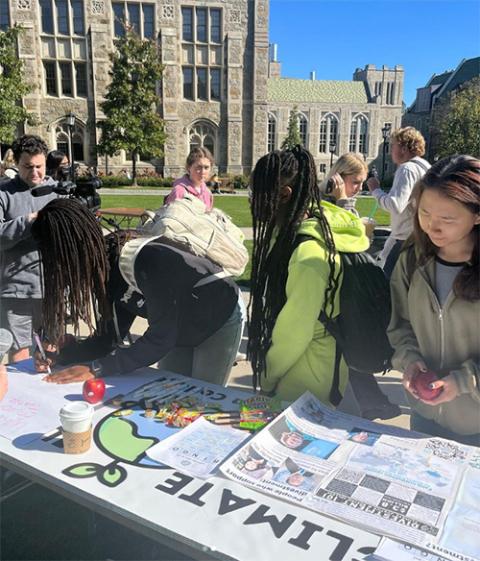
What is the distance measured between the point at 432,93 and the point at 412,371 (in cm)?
5897

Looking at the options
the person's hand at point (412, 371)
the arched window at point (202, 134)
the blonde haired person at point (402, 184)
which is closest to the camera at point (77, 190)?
the blonde haired person at point (402, 184)

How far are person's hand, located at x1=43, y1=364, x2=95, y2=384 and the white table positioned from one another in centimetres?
46

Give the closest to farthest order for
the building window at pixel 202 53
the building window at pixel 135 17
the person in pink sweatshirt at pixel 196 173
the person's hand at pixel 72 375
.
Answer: the person's hand at pixel 72 375 → the person in pink sweatshirt at pixel 196 173 → the building window at pixel 135 17 → the building window at pixel 202 53

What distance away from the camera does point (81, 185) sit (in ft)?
13.2

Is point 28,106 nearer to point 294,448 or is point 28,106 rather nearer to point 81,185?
point 81,185

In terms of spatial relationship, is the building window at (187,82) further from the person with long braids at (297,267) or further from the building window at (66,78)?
the person with long braids at (297,267)

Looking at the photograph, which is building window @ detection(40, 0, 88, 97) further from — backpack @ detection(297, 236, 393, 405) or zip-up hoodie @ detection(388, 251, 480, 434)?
zip-up hoodie @ detection(388, 251, 480, 434)

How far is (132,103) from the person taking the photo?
27.9 m

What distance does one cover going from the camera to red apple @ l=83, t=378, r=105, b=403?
178 cm

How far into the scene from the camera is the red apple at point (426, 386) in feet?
4.99

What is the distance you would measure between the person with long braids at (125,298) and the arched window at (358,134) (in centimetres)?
4784

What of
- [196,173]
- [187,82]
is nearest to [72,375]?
[196,173]

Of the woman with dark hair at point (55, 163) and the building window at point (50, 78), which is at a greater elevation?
the building window at point (50, 78)

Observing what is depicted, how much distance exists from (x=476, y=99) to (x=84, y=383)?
1563 inches
